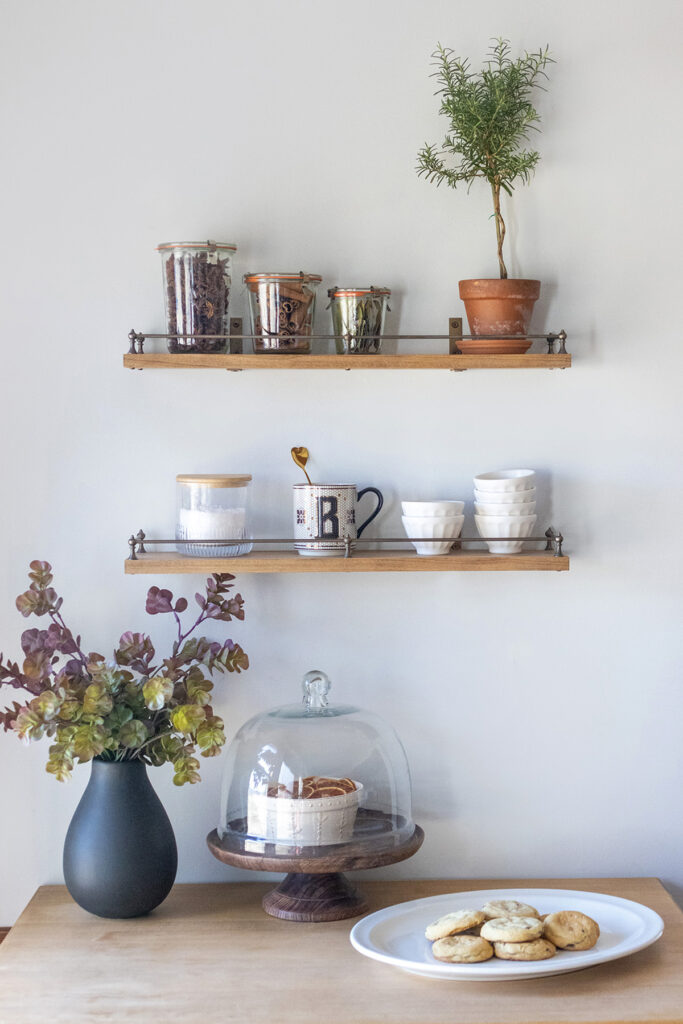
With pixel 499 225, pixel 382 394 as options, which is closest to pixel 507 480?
pixel 382 394

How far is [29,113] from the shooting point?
65.3 inches

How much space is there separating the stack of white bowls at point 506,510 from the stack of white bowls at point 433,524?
4cm

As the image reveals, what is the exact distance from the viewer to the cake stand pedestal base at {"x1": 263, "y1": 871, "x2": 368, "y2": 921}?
1.53 m

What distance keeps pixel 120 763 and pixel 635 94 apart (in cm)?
128

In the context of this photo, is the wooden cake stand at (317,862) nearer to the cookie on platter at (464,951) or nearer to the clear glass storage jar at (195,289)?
the cookie on platter at (464,951)

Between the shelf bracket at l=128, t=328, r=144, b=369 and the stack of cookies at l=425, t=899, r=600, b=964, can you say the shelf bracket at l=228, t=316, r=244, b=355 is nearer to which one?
the shelf bracket at l=128, t=328, r=144, b=369

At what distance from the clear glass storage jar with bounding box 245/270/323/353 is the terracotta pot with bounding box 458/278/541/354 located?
236mm

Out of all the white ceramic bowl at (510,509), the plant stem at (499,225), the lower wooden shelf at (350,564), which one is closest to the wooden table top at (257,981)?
the lower wooden shelf at (350,564)

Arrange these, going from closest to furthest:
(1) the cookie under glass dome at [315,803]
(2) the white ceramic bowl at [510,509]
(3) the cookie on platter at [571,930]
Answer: (3) the cookie on platter at [571,930], (1) the cookie under glass dome at [315,803], (2) the white ceramic bowl at [510,509]

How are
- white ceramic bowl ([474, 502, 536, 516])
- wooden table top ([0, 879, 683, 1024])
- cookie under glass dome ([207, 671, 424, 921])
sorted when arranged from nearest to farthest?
1. wooden table top ([0, 879, 683, 1024])
2. cookie under glass dome ([207, 671, 424, 921])
3. white ceramic bowl ([474, 502, 536, 516])

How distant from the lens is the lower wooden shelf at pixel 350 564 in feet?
5.09

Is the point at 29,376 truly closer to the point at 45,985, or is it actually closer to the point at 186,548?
the point at 186,548

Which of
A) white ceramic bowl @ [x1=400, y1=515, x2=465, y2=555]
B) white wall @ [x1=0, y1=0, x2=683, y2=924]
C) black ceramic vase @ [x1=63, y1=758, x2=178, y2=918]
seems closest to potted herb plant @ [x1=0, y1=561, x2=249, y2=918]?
black ceramic vase @ [x1=63, y1=758, x2=178, y2=918]

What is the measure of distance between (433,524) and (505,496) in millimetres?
117
